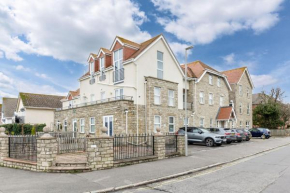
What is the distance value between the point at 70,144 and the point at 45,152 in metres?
4.21

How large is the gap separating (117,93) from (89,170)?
13149mm

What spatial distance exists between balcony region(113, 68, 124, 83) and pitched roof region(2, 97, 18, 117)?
37327mm

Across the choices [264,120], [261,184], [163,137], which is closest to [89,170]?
[163,137]

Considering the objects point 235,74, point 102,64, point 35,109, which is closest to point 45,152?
point 102,64

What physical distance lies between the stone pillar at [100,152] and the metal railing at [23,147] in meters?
2.74

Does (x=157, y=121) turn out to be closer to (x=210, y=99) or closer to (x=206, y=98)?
(x=206, y=98)

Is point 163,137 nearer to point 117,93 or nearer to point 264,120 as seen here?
point 117,93

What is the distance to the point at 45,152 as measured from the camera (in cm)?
924

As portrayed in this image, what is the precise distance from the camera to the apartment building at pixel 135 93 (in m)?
19.9

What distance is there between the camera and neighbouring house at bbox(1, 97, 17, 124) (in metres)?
49.0

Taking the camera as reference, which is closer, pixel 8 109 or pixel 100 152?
pixel 100 152

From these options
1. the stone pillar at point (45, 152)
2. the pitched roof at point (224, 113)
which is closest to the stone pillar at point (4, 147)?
the stone pillar at point (45, 152)

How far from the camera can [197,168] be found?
1020 centimetres

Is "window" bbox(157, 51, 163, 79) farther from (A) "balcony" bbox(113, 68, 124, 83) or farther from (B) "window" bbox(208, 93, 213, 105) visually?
(B) "window" bbox(208, 93, 213, 105)
